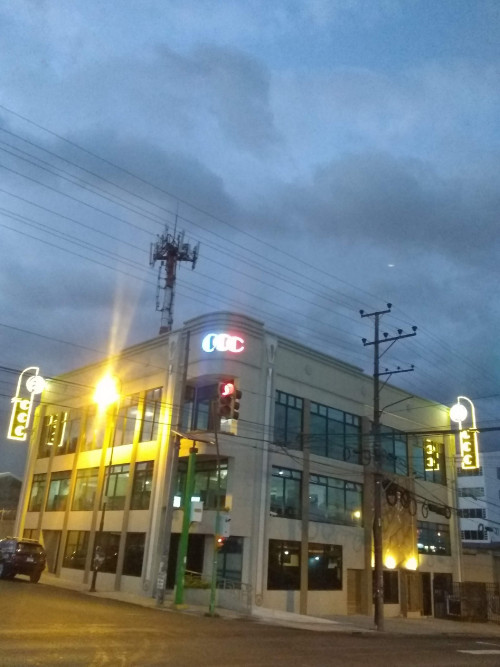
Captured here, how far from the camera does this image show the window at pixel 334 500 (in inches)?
1250

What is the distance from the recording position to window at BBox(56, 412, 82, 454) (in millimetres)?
39469

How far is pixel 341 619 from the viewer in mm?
28141

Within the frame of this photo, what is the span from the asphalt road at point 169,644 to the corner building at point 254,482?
21.4ft

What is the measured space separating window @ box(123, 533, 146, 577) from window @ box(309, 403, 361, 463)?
9.52 metres

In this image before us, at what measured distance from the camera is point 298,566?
29.6 meters

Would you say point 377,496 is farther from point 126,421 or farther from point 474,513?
point 474,513

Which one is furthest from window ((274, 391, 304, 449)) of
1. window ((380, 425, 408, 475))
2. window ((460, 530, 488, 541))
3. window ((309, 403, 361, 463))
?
window ((460, 530, 488, 541))

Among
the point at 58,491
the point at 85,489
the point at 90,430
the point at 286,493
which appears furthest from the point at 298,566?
the point at 58,491

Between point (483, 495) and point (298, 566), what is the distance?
161ft

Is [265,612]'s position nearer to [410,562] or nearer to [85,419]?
[410,562]

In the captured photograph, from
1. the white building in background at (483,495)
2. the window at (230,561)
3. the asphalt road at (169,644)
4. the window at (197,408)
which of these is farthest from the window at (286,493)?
the white building in background at (483,495)

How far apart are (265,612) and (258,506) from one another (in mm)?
4584

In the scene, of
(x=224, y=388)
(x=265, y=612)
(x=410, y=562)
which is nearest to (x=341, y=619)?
(x=265, y=612)

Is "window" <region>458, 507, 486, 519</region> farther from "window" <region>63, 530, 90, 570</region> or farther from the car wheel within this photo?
the car wheel
